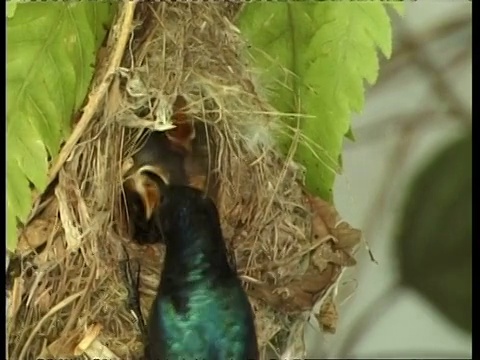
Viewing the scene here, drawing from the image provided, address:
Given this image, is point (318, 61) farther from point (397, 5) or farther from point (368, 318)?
point (368, 318)

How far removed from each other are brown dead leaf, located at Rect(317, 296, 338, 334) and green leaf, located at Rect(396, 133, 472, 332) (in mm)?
265

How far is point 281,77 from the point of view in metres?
0.68

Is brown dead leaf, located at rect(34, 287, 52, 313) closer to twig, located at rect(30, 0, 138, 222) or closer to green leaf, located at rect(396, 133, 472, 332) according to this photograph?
twig, located at rect(30, 0, 138, 222)

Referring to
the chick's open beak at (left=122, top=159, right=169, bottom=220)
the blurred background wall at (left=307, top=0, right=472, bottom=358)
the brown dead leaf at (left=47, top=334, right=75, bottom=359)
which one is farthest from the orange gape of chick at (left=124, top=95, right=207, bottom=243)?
the blurred background wall at (left=307, top=0, right=472, bottom=358)

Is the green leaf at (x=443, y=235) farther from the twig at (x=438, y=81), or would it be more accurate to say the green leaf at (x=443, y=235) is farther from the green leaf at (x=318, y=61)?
the green leaf at (x=318, y=61)

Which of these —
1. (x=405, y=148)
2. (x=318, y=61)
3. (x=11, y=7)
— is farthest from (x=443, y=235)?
(x=11, y=7)

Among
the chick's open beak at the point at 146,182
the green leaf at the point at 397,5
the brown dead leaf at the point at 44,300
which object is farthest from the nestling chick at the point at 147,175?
the green leaf at the point at 397,5

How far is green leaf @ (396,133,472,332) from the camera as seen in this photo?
0.95 metres

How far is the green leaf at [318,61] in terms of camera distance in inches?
24.8

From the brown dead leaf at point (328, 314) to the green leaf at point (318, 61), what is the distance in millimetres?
114

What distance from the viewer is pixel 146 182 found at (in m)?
0.64

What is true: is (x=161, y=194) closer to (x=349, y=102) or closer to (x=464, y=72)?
(x=349, y=102)

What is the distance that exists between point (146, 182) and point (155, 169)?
0.01m

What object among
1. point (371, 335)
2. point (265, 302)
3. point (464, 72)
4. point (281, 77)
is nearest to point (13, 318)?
point (265, 302)
